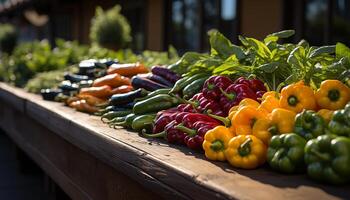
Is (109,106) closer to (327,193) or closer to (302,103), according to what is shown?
(302,103)

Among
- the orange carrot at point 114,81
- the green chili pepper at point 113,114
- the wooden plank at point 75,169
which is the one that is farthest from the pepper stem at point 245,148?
the orange carrot at point 114,81

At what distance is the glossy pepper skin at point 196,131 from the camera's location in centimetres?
269

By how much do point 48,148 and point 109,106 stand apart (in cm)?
108

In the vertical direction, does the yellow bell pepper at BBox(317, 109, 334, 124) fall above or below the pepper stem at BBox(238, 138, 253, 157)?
above

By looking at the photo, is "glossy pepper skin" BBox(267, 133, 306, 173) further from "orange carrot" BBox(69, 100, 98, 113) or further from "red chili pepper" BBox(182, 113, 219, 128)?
"orange carrot" BBox(69, 100, 98, 113)

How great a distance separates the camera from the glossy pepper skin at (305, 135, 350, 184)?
1941 mm

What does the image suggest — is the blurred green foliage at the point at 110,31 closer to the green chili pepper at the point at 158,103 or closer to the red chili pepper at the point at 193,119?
the green chili pepper at the point at 158,103

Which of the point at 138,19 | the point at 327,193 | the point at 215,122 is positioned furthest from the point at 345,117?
the point at 138,19

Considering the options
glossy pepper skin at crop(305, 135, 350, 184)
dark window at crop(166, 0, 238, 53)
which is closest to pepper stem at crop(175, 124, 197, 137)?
glossy pepper skin at crop(305, 135, 350, 184)

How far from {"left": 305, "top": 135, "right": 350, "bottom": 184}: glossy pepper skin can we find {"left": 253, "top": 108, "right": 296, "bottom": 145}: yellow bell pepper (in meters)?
0.25

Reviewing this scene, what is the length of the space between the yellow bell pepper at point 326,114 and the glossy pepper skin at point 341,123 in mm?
129

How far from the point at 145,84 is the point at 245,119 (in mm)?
1669

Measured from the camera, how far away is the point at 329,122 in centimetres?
221

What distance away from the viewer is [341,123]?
208 centimetres
